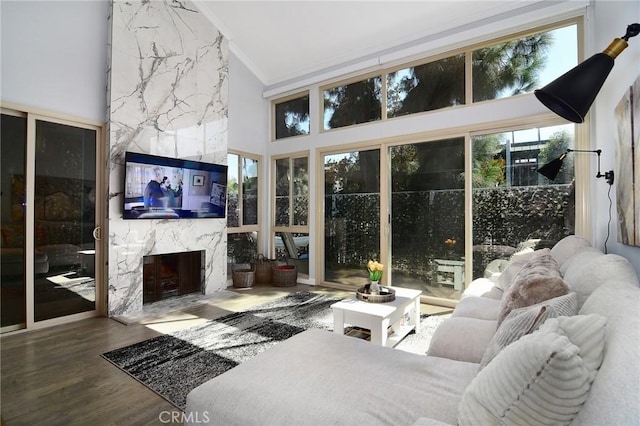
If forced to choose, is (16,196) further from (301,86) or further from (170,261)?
(301,86)

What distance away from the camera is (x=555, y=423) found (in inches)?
31.1

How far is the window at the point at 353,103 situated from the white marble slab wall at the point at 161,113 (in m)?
1.65

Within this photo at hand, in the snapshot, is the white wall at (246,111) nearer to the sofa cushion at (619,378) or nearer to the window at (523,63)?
the window at (523,63)

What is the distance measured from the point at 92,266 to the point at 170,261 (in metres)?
0.96

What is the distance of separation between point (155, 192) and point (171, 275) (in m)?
1.24

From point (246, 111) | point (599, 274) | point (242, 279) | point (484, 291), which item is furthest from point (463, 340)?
point (246, 111)

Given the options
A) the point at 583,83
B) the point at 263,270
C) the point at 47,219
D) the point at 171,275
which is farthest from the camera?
the point at 263,270

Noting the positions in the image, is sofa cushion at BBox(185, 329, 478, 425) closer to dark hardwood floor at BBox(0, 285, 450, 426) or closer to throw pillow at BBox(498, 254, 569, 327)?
throw pillow at BBox(498, 254, 569, 327)

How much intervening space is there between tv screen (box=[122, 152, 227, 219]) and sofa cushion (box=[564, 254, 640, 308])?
4143mm

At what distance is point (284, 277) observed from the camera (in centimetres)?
524

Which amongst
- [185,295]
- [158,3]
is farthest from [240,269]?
[158,3]

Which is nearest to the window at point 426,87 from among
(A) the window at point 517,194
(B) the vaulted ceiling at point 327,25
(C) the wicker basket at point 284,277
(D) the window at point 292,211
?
(B) the vaulted ceiling at point 327,25

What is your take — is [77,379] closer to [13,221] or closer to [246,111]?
[13,221]

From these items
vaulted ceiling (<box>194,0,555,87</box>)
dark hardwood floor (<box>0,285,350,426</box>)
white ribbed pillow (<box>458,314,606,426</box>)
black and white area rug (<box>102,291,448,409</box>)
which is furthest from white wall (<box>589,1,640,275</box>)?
dark hardwood floor (<box>0,285,350,426</box>)
